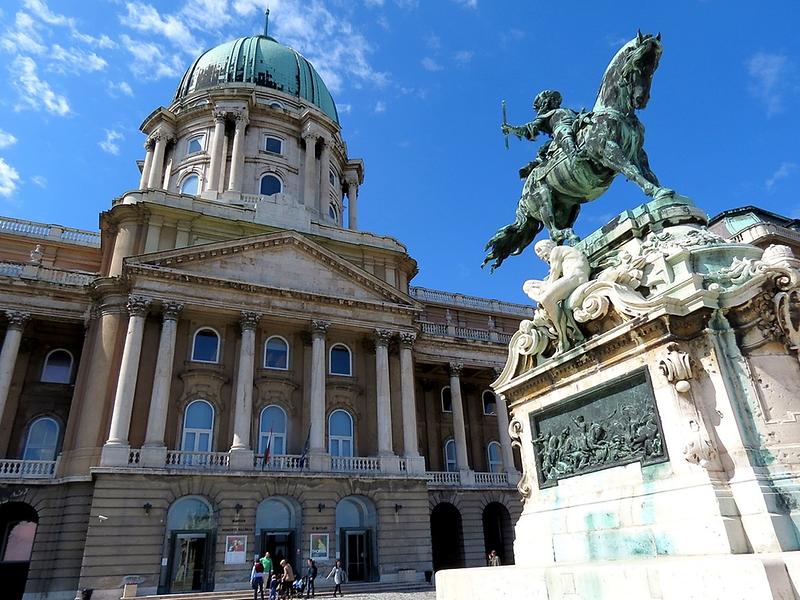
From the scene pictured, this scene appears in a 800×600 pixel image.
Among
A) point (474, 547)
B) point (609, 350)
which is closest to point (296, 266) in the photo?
point (474, 547)

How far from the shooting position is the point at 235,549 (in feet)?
A: 73.7

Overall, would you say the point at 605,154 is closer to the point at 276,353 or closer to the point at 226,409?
the point at 226,409

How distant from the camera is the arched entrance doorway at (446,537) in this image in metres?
30.1

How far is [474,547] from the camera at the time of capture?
29531mm

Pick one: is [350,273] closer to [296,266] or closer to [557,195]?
[296,266]

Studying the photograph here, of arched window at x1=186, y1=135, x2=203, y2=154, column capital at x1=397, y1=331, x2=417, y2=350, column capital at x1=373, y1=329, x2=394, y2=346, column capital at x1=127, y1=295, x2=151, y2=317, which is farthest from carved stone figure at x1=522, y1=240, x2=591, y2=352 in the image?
arched window at x1=186, y1=135, x2=203, y2=154

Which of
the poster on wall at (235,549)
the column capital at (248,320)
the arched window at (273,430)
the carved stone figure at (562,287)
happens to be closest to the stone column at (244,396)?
the column capital at (248,320)

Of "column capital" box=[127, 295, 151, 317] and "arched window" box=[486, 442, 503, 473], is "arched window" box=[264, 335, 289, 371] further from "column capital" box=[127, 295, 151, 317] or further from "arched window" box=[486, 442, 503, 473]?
"arched window" box=[486, 442, 503, 473]

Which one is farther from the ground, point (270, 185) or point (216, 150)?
point (216, 150)

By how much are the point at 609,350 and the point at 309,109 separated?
42.8 m

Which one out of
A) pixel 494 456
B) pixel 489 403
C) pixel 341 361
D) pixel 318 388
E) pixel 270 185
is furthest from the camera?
pixel 270 185

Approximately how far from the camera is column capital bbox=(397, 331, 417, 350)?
99.5ft

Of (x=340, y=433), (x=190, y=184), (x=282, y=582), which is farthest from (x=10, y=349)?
(x=190, y=184)

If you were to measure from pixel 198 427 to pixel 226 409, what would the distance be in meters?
1.44
